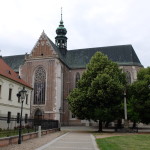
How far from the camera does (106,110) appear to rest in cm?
2662

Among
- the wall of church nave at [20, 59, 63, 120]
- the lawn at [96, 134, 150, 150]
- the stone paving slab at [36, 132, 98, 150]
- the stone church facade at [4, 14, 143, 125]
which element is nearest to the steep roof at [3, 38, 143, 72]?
the stone church facade at [4, 14, 143, 125]

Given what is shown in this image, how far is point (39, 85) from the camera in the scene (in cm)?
4581

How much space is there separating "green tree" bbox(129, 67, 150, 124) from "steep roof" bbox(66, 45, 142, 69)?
18133 mm

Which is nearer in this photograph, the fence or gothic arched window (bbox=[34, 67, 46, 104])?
the fence

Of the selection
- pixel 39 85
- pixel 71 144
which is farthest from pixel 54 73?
pixel 71 144

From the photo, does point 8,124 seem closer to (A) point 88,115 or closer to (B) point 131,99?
(A) point 88,115

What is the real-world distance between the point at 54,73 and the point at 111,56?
1493 centimetres

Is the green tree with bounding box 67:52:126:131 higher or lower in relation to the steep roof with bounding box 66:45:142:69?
lower

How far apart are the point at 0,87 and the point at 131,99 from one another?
17343 mm

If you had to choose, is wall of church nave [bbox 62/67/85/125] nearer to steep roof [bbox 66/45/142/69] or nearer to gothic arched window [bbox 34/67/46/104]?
steep roof [bbox 66/45/142/69]

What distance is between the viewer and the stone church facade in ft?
Answer: 144

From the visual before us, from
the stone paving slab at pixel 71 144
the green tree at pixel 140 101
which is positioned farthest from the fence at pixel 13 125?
the green tree at pixel 140 101

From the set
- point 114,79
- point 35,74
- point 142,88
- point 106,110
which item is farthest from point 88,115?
point 35,74

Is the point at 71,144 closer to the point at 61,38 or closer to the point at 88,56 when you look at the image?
the point at 88,56
